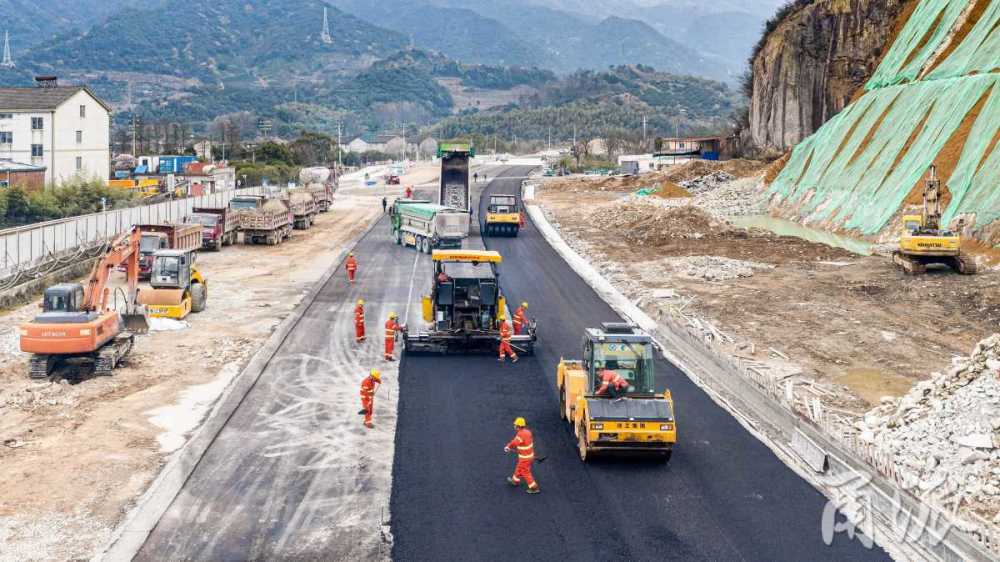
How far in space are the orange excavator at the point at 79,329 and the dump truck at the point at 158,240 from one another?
467 inches

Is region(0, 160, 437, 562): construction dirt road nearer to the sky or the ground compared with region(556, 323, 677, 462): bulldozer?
nearer to the ground

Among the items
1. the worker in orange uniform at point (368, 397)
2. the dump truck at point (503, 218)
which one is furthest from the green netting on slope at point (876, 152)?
the worker in orange uniform at point (368, 397)

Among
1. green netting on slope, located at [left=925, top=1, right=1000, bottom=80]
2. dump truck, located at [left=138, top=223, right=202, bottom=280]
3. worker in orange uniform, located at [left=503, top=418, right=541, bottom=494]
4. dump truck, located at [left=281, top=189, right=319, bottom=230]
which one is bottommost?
worker in orange uniform, located at [left=503, top=418, right=541, bottom=494]

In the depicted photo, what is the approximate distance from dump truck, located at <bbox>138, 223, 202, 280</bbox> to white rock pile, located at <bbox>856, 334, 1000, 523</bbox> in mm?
29135

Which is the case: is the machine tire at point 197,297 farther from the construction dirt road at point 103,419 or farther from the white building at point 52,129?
the white building at point 52,129

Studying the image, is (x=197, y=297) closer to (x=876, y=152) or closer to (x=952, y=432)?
(x=952, y=432)

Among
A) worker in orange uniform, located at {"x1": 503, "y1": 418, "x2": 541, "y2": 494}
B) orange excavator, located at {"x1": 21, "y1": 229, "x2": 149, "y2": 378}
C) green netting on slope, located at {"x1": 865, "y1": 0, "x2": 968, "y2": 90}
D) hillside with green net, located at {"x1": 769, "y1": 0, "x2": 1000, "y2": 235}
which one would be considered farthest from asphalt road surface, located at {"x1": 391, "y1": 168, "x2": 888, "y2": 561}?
green netting on slope, located at {"x1": 865, "y1": 0, "x2": 968, "y2": 90}

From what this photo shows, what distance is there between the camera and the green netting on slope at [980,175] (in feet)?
146

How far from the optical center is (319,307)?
34.5 metres

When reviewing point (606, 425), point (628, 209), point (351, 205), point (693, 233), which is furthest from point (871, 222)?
point (351, 205)

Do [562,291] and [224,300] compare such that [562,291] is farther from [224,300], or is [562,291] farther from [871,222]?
[871,222]

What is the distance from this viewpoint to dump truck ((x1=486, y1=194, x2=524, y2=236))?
56875 millimetres

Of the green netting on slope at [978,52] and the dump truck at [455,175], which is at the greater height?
the green netting on slope at [978,52]

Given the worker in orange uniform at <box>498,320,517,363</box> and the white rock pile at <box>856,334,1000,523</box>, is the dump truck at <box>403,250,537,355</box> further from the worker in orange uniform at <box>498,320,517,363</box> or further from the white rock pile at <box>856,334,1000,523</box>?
the white rock pile at <box>856,334,1000,523</box>
